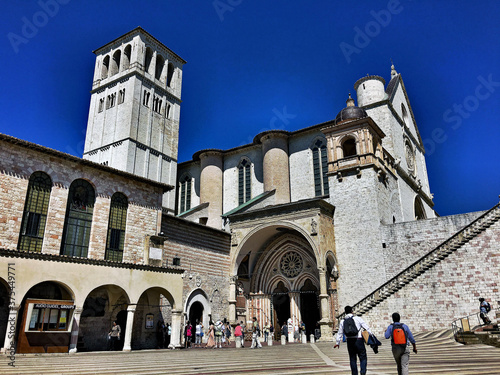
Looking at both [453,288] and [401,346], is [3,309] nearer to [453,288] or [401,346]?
[401,346]

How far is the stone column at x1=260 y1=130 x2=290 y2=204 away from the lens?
29.7 m

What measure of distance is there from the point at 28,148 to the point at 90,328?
7712mm

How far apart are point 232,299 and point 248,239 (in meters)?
3.74

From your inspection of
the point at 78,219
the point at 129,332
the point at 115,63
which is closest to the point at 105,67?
the point at 115,63

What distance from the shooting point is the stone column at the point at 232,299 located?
23672mm

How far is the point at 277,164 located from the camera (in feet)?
99.3

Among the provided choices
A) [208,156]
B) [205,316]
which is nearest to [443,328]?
[205,316]

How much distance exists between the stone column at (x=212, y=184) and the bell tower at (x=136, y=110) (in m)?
4.56

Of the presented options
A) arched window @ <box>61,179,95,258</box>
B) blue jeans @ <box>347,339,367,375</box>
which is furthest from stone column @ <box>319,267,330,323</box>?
blue jeans @ <box>347,339,367,375</box>

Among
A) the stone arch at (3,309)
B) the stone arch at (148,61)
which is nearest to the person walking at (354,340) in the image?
the stone arch at (3,309)

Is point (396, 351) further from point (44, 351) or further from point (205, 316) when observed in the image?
point (205, 316)

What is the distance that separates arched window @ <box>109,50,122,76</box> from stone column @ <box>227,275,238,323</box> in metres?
27.2

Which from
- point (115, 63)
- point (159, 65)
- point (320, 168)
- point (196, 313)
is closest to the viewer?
point (196, 313)

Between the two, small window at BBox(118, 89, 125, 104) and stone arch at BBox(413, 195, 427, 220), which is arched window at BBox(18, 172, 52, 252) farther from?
stone arch at BBox(413, 195, 427, 220)
